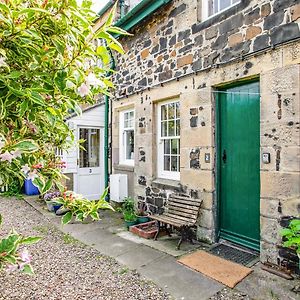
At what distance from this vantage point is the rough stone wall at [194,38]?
3.58m

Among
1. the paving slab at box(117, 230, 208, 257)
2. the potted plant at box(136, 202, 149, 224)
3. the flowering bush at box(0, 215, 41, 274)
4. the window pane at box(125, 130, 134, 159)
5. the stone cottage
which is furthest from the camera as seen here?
the window pane at box(125, 130, 134, 159)

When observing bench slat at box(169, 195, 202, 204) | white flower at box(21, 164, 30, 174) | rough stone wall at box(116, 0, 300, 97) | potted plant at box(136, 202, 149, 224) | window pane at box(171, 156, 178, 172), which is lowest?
potted plant at box(136, 202, 149, 224)

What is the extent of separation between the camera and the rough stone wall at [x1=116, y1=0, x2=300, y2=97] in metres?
3.58

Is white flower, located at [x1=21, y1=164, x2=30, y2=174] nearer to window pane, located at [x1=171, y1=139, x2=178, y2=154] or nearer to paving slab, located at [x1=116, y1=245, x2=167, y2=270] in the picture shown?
paving slab, located at [x1=116, y1=245, x2=167, y2=270]

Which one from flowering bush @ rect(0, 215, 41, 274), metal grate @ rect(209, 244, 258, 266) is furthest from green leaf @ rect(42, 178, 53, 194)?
metal grate @ rect(209, 244, 258, 266)

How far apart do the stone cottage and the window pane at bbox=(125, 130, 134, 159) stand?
0.75 metres

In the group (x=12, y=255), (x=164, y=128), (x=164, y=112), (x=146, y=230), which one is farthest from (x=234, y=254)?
(x=12, y=255)

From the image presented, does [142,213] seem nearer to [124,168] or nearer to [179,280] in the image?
[124,168]

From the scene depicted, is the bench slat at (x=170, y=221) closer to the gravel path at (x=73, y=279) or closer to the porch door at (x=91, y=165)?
the gravel path at (x=73, y=279)

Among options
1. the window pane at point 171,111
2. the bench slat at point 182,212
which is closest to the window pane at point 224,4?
Answer: the window pane at point 171,111

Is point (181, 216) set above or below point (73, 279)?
above

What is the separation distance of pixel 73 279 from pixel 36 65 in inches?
117

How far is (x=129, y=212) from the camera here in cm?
600

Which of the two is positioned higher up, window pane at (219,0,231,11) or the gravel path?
window pane at (219,0,231,11)
